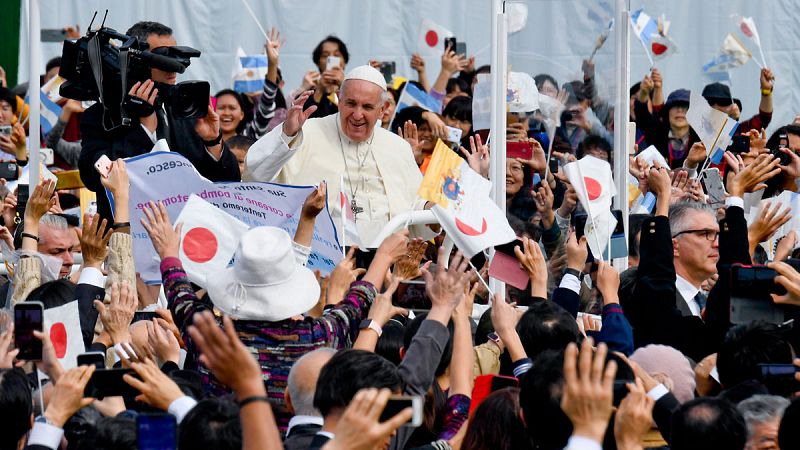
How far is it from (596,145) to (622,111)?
26cm

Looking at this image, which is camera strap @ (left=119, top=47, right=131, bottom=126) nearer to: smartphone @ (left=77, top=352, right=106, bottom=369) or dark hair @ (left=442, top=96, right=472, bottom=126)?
smartphone @ (left=77, top=352, right=106, bottom=369)

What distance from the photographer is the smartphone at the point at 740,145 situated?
8695 mm

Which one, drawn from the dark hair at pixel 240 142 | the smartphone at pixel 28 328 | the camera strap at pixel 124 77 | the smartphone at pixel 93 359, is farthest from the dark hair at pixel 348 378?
the dark hair at pixel 240 142

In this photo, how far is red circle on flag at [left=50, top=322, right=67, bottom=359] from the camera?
496 cm

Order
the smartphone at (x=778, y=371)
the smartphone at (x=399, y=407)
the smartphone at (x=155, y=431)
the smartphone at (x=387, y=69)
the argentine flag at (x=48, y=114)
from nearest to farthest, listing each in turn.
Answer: the smartphone at (x=399, y=407), the smartphone at (x=155, y=431), the smartphone at (x=778, y=371), the argentine flag at (x=48, y=114), the smartphone at (x=387, y=69)

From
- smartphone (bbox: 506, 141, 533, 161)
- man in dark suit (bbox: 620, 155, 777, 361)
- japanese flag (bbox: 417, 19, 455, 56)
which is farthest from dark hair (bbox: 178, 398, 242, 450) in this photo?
japanese flag (bbox: 417, 19, 455, 56)

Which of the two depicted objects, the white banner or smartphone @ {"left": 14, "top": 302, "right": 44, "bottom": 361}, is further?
the white banner

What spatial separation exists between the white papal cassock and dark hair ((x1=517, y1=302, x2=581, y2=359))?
92.6 inches

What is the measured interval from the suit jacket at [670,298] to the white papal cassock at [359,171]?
1.87m

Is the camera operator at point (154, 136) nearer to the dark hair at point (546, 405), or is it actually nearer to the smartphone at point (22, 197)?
the smartphone at point (22, 197)

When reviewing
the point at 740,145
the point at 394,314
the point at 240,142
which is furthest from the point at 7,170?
the point at 740,145

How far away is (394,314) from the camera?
6160 millimetres

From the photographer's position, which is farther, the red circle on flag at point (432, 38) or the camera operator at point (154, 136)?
the red circle on flag at point (432, 38)

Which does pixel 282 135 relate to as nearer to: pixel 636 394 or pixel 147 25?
pixel 147 25
